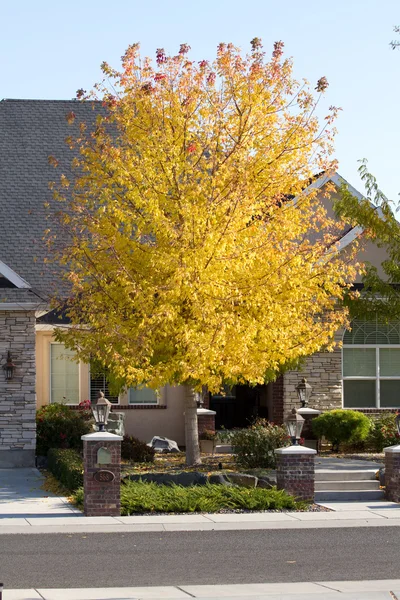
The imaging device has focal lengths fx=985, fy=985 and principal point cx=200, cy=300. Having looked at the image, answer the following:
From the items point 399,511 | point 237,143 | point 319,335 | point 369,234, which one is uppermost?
point 237,143

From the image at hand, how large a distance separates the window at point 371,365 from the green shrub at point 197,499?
841cm

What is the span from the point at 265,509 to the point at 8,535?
4.34 metres

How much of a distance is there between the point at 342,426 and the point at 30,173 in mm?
10563

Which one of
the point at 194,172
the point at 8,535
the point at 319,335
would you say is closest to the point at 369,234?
the point at 319,335

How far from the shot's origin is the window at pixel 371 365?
24266 millimetres

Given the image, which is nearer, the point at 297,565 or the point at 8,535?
the point at 297,565

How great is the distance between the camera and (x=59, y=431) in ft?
71.6

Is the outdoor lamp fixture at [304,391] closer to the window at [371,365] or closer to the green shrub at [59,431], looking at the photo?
the window at [371,365]

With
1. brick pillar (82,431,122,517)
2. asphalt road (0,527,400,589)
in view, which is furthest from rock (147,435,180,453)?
asphalt road (0,527,400,589)

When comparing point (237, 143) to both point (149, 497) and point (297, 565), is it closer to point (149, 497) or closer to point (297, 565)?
point (149, 497)

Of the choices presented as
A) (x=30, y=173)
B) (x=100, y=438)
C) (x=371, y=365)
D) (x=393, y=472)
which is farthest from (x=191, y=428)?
(x=30, y=173)

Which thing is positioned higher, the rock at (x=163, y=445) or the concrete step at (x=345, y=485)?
the rock at (x=163, y=445)

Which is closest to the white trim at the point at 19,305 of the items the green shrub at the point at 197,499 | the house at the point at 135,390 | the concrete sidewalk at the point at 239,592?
the house at the point at 135,390

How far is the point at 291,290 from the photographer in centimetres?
1844
